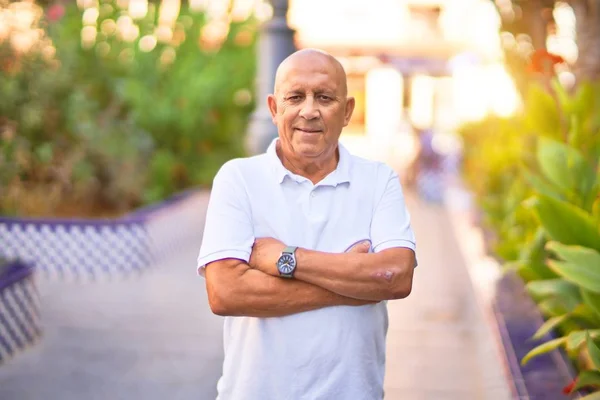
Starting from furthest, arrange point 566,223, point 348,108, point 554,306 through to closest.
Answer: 1. point 554,306
2. point 566,223
3. point 348,108

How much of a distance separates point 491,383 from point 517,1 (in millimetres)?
4706

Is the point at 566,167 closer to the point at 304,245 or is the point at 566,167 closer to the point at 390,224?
the point at 390,224

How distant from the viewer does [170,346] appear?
498 centimetres

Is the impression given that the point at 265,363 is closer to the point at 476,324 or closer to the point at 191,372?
the point at 191,372

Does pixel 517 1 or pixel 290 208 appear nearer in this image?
pixel 290 208

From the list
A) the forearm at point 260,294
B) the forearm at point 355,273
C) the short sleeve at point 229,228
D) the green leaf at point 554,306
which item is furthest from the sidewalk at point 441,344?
the short sleeve at point 229,228

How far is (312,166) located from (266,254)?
304mm

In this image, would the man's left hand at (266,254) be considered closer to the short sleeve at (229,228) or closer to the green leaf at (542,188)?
the short sleeve at (229,228)

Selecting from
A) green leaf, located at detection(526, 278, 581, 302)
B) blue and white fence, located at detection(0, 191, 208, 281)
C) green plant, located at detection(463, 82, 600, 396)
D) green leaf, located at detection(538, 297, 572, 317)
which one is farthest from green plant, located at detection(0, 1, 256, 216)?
green leaf, located at detection(526, 278, 581, 302)

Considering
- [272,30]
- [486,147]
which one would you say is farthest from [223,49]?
[272,30]

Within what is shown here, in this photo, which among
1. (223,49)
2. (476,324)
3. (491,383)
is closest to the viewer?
(491,383)

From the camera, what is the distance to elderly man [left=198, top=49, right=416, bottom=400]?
2023 mm

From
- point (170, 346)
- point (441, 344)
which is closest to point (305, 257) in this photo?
point (170, 346)

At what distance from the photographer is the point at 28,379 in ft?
14.2
